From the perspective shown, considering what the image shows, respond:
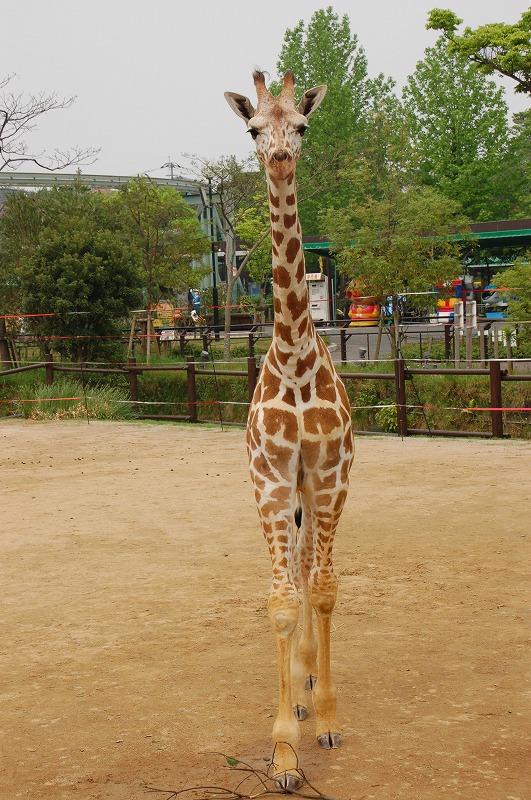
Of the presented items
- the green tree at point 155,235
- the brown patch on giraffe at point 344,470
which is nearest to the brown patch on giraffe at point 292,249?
the brown patch on giraffe at point 344,470

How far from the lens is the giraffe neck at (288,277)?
429 cm

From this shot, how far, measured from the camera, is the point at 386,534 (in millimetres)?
8289

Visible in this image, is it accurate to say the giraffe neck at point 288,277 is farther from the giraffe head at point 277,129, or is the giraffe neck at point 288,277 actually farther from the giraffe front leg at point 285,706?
the giraffe front leg at point 285,706

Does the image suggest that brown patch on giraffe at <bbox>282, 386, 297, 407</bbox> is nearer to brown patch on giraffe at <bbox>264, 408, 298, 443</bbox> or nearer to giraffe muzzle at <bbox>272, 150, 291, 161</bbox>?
brown patch on giraffe at <bbox>264, 408, 298, 443</bbox>

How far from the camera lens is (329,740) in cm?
424

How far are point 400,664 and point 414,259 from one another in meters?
19.5

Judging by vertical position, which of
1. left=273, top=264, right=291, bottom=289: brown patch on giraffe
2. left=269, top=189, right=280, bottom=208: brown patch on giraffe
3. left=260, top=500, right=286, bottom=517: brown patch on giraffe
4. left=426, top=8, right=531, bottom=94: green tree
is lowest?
left=260, top=500, right=286, bottom=517: brown patch on giraffe

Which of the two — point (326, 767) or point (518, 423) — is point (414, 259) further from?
point (326, 767)

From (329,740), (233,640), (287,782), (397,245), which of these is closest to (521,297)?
(397,245)

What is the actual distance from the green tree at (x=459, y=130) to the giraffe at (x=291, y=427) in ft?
135

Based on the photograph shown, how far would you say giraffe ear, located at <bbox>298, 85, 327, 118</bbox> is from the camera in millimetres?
4484

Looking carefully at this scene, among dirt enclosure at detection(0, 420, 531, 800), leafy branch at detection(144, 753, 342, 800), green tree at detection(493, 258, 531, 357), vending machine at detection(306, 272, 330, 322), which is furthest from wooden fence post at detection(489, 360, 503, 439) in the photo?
vending machine at detection(306, 272, 330, 322)

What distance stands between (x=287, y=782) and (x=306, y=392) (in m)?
1.66

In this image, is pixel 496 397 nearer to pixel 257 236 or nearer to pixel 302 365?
pixel 302 365
